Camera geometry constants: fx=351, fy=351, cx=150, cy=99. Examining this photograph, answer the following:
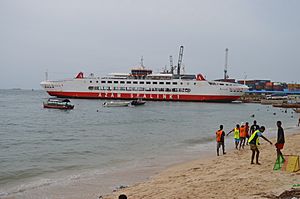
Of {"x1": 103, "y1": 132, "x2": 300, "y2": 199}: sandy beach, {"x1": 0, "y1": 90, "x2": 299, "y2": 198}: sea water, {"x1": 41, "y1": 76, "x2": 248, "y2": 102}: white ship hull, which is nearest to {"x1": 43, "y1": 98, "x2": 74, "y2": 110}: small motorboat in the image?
{"x1": 41, "y1": 76, "x2": 248, "y2": 102}: white ship hull

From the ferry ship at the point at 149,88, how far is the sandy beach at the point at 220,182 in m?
75.6

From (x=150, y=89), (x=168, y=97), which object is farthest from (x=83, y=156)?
(x=150, y=89)

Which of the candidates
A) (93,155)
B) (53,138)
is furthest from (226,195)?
(53,138)

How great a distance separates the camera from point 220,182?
1023 cm

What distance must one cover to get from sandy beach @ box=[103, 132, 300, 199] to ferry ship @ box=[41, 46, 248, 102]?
7559cm

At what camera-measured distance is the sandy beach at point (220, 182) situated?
8766mm

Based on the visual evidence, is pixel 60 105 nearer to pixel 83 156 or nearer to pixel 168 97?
pixel 168 97

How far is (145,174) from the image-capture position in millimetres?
13703

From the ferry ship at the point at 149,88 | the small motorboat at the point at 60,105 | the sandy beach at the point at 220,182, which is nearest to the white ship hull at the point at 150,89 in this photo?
the ferry ship at the point at 149,88

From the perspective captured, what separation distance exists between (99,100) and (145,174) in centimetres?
7955

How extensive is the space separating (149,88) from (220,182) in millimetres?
80225

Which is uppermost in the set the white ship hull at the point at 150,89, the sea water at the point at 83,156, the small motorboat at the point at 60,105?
the white ship hull at the point at 150,89

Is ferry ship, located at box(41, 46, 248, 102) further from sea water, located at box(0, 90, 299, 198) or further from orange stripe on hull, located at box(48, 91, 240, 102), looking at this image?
sea water, located at box(0, 90, 299, 198)

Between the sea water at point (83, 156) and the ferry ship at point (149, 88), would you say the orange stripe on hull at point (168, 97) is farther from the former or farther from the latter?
the sea water at point (83, 156)
